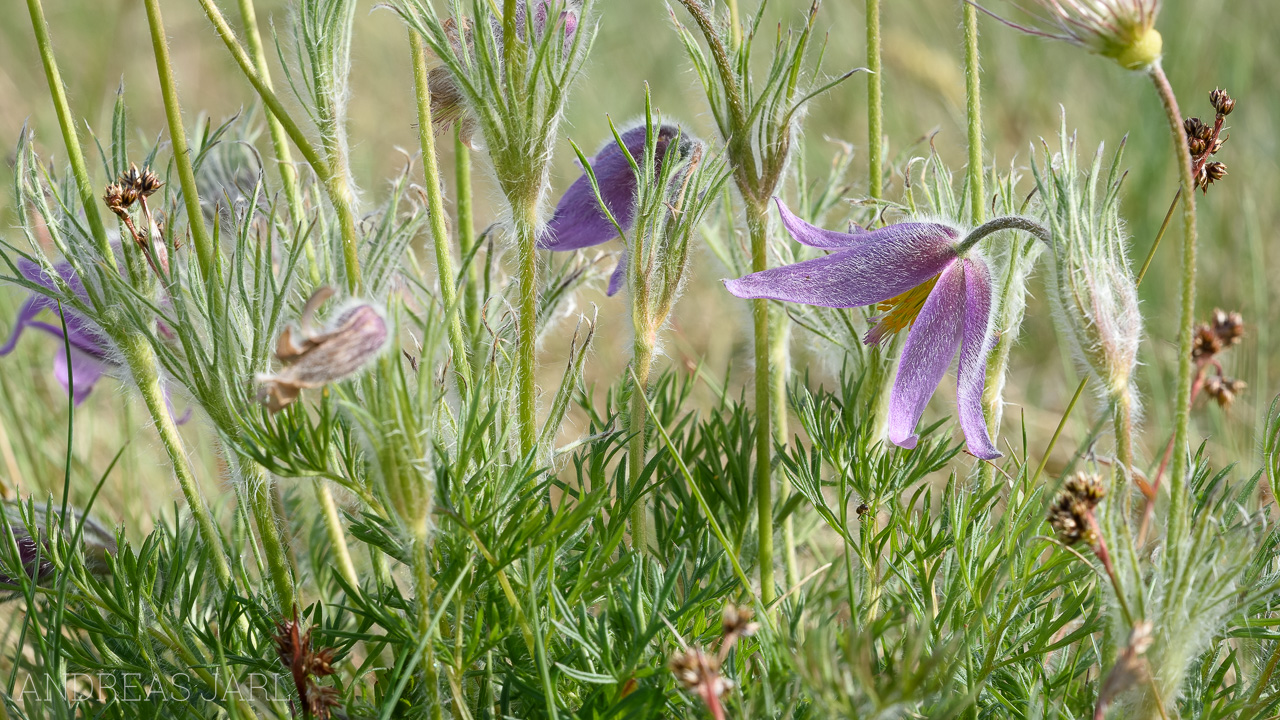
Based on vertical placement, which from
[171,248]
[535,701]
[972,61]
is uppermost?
[972,61]

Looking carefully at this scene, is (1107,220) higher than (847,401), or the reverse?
(1107,220)

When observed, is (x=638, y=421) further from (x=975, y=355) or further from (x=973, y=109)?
(x=973, y=109)

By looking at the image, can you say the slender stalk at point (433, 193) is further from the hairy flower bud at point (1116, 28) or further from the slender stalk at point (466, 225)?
the hairy flower bud at point (1116, 28)

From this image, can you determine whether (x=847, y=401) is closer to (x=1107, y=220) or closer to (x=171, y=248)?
(x=1107, y=220)

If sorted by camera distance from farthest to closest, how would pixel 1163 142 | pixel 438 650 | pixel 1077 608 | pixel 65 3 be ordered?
Result: 1. pixel 65 3
2. pixel 1163 142
3. pixel 1077 608
4. pixel 438 650

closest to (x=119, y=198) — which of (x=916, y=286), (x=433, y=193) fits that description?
(x=433, y=193)

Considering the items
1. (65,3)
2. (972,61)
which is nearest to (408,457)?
(972,61)

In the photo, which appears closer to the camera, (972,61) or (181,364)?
(181,364)
